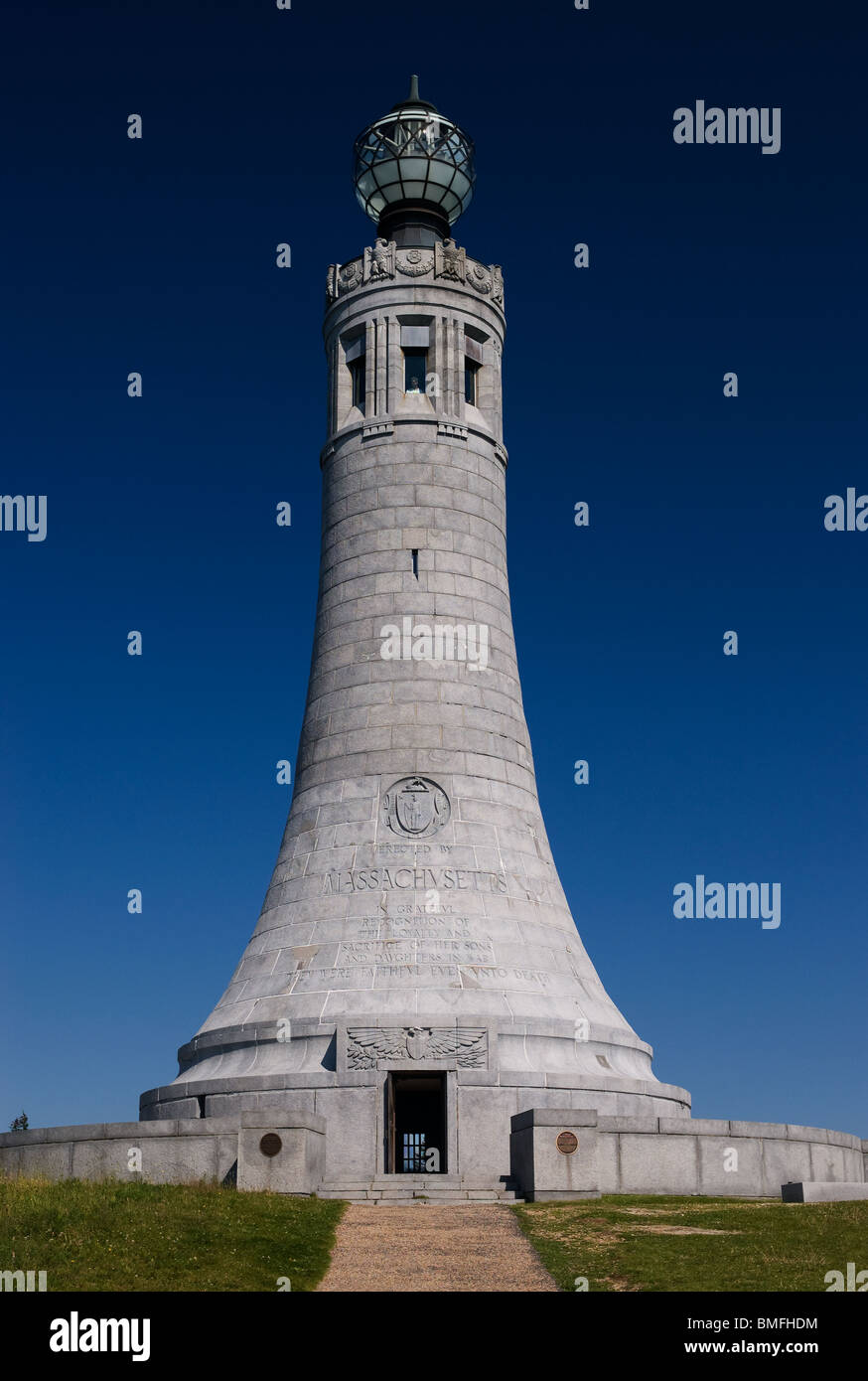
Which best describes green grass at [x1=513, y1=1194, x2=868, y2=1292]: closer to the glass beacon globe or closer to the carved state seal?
the carved state seal

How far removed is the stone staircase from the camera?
80.9 ft

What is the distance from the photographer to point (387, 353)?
1489 inches

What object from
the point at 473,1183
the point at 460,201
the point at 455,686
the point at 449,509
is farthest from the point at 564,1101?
the point at 460,201

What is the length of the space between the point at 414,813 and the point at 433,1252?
16.0m

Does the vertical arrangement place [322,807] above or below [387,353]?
below

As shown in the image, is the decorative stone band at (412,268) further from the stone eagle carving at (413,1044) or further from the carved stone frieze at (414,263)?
the stone eagle carving at (413,1044)

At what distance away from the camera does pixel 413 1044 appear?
28.3 meters

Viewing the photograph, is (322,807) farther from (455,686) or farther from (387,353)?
(387,353)

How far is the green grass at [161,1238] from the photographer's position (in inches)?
594

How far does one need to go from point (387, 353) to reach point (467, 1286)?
27.3 metres

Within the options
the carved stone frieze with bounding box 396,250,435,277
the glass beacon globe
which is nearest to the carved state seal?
the carved stone frieze with bounding box 396,250,435,277

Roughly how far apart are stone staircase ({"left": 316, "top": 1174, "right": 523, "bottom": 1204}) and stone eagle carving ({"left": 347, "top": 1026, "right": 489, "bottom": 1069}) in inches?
105
